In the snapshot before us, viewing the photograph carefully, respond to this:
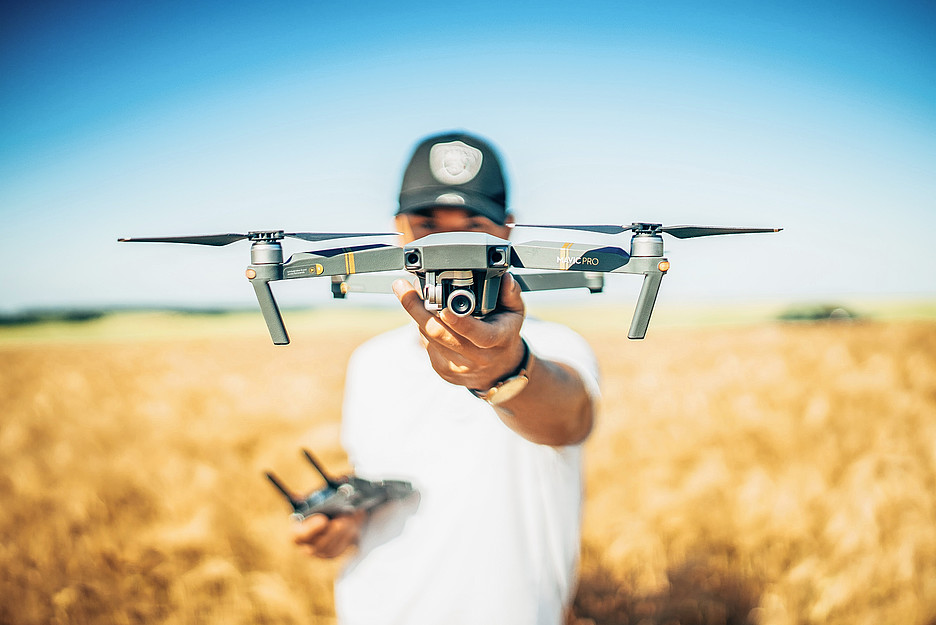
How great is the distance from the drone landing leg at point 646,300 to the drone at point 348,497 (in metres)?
1.63

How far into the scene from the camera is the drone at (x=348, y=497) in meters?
2.75

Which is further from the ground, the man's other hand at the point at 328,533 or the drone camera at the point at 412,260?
the drone camera at the point at 412,260

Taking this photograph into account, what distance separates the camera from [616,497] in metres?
5.90

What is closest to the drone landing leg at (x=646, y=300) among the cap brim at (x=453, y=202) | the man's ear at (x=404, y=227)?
the cap brim at (x=453, y=202)

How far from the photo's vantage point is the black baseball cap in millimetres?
2523

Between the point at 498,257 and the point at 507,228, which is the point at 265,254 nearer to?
the point at 498,257

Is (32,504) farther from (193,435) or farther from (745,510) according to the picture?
(745,510)

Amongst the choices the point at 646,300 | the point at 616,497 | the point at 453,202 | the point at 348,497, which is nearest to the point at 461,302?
the point at 646,300

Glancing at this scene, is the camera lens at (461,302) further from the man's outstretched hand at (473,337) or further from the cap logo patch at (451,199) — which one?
the cap logo patch at (451,199)

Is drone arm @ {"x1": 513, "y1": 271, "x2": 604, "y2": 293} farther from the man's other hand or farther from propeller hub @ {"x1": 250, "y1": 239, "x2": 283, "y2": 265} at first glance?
the man's other hand

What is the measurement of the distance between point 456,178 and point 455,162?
0.31ft

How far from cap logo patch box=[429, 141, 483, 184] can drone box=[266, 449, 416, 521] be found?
171cm

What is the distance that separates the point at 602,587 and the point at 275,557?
11.2ft

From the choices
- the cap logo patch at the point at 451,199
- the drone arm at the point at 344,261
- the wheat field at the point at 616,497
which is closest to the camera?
the drone arm at the point at 344,261
